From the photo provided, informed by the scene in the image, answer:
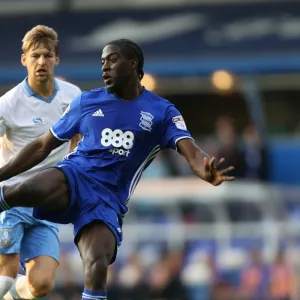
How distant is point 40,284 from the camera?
37.5 ft

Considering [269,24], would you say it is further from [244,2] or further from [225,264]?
[225,264]

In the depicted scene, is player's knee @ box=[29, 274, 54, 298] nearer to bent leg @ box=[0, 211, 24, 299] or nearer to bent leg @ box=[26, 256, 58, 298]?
bent leg @ box=[26, 256, 58, 298]

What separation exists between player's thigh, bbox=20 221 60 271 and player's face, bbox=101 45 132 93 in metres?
1.87

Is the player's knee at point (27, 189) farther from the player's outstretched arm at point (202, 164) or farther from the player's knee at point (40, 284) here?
the player's knee at point (40, 284)

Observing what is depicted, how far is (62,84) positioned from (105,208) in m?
1.75

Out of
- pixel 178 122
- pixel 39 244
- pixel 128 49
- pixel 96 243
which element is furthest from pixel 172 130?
pixel 39 244

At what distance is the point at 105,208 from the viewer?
33.8 ft

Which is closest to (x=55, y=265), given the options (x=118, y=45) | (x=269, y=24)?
(x=118, y=45)

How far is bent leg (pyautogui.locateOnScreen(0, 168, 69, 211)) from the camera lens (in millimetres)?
9944

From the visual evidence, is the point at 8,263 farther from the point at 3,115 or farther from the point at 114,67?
the point at 114,67

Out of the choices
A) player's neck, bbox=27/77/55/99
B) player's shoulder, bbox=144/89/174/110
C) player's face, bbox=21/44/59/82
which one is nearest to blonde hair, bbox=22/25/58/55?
player's face, bbox=21/44/59/82

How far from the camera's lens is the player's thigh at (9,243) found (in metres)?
11.4

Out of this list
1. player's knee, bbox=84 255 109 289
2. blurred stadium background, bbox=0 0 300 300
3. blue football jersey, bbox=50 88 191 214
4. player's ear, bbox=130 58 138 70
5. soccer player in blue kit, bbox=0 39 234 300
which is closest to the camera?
player's knee, bbox=84 255 109 289

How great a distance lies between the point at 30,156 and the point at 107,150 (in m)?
0.66
